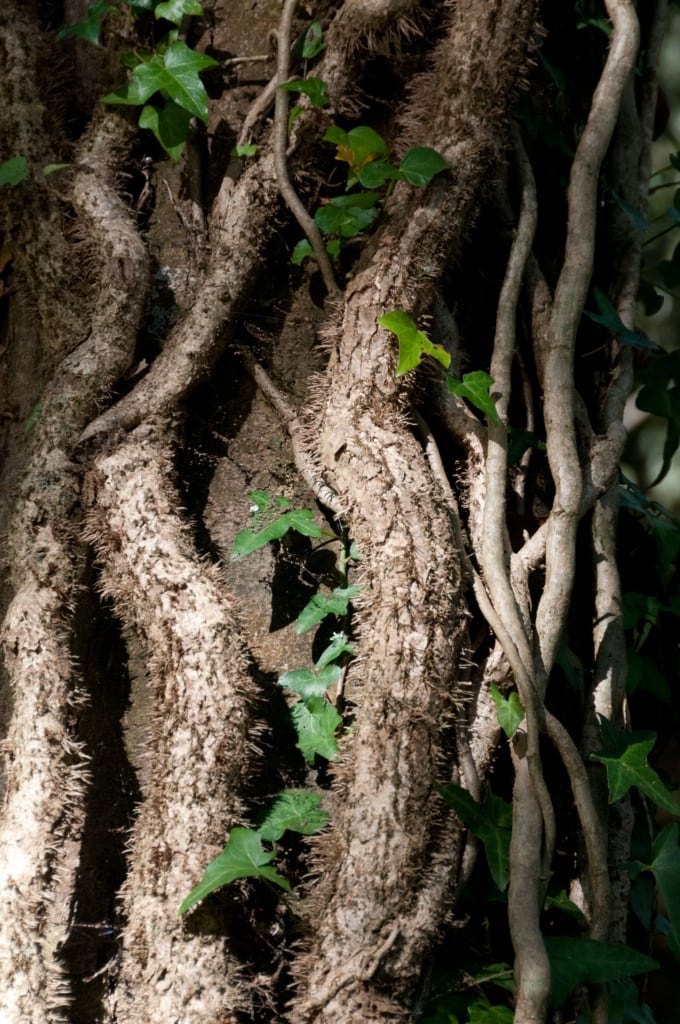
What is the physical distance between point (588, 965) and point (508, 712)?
1.07 ft

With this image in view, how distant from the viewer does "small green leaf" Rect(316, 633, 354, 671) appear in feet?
4.20

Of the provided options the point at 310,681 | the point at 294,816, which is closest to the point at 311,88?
the point at 310,681

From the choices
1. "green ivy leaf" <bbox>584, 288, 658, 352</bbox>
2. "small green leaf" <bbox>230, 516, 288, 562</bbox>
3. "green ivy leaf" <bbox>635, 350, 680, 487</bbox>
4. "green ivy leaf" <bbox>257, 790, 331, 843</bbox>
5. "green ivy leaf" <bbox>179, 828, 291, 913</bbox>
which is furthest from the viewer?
"green ivy leaf" <bbox>635, 350, 680, 487</bbox>

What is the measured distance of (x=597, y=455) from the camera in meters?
1.50

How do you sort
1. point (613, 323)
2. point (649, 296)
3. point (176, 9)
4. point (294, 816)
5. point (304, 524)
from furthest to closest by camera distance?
point (649, 296) → point (613, 323) → point (176, 9) → point (304, 524) → point (294, 816)

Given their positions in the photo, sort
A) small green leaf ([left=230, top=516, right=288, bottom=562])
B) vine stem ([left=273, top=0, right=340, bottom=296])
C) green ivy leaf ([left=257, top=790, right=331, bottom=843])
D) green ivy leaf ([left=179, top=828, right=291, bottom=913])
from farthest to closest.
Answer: vine stem ([left=273, top=0, right=340, bottom=296]), small green leaf ([left=230, top=516, right=288, bottom=562]), green ivy leaf ([left=257, top=790, right=331, bottom=843]), green ivy leaf ([left=179, top=828, right=291, bottom=913])

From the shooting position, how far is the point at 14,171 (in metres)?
1.49

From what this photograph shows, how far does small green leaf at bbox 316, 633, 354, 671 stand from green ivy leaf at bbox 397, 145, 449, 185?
0.70 metres

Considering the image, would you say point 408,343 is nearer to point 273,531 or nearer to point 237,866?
point 273,531

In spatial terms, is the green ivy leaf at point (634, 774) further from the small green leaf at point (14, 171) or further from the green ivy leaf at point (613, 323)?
the small green leaf at point (14, 171)

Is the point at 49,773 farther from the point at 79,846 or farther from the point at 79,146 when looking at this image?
the point at 79,146

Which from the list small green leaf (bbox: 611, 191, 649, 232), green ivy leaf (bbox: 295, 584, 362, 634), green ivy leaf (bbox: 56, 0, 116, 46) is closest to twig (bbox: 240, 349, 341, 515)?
green ivy leaf (bbox: 295, 584, 362, 634)

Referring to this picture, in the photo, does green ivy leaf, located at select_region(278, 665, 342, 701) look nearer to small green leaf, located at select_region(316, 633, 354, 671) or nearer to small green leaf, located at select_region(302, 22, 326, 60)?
small green leaf, located at select_region(316, 633, 354, 671)

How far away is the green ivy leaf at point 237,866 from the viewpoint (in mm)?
1090
